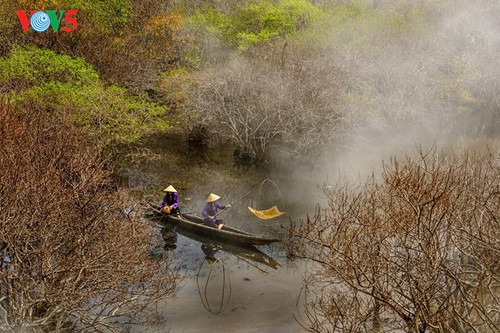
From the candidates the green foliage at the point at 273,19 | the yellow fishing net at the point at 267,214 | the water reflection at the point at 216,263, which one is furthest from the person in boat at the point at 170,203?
the green foliage at the point at 273,19

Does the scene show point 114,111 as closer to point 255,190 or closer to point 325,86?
point 255,190

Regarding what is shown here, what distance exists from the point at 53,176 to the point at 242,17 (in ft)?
76.6

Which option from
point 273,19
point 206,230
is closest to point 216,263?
point 206,230

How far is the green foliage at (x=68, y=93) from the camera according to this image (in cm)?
1873

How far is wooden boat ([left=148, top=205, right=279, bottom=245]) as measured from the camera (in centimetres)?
1478

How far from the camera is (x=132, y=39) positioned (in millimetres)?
31688

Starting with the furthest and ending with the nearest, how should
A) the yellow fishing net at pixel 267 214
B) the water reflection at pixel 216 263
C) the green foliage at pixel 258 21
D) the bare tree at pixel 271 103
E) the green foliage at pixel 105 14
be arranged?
the green foliage at pixel 258 21, the green foliage at pixel 105 14, the bare tree at pixel 271 103, the yellow fishing net at pixel 267 214, the water reflection at pixel 216 263

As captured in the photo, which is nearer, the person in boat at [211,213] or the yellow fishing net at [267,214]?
the person in boat at [211,213]

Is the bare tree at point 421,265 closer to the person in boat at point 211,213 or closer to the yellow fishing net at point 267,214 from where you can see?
the yellow fishing net at point 267,214

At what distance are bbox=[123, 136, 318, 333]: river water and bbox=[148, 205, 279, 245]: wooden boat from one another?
1.33 feet

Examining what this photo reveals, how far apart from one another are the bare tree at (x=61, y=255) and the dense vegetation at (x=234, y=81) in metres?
0.11

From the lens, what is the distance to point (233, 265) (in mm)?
14414

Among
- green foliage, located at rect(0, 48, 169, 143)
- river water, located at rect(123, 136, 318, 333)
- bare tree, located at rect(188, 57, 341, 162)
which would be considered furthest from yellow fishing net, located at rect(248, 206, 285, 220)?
bare tree, located at rect(188, 57, 341, 162)

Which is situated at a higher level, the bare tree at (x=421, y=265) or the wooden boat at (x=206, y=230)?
the bare tree at (x=421, y=265)
